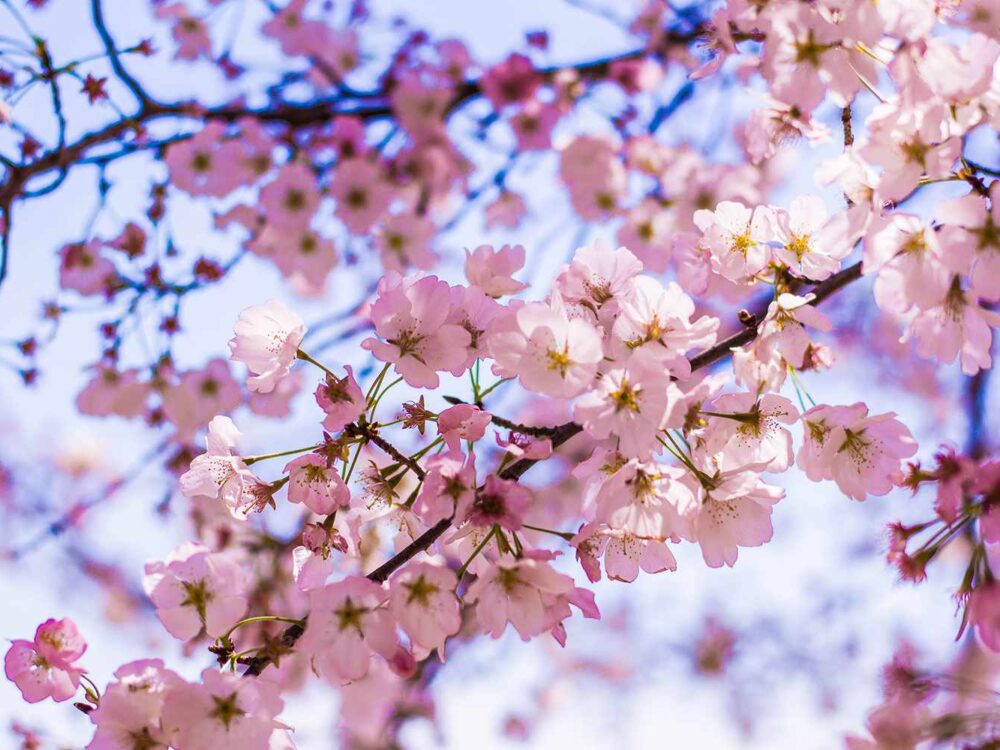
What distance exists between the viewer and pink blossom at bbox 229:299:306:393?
1.53m

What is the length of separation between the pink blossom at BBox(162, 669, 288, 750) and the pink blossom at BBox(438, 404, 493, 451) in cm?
48

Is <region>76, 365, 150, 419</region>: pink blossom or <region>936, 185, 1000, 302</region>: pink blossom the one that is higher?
<region>76, 365, 150, 419</region>: pink blossom

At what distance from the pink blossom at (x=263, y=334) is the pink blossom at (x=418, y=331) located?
0.19m

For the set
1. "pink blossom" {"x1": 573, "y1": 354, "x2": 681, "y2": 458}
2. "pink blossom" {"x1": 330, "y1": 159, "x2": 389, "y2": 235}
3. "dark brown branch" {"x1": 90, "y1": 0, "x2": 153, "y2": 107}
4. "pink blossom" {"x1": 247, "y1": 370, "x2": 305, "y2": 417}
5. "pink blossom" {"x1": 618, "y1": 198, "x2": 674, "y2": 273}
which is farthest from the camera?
"pink blossom" {"x1": 618, "y1": 198, "x2": 674, "y2": 273}

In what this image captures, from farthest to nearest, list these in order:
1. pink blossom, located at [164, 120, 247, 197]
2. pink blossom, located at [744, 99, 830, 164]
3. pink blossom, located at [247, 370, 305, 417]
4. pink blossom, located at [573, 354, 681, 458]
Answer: pink blossom, located at [247, 370, 305, 417] < pink blossom, located at [164, 120, 247, 197] < pink blossom, located at [744, 99, 830, 164] < pink blossom, located at [573, 354, 681, 458]

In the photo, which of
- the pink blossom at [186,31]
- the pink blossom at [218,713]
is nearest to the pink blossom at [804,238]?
the pink blossom at [218,713]

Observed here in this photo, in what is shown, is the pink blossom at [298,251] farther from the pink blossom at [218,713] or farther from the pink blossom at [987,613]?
the pink blossom at [987,613]

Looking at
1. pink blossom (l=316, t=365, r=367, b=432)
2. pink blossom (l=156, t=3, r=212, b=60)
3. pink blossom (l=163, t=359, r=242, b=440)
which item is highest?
pink blossom (l=156, t=3, r=212, b=60)

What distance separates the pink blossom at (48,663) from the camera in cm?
146

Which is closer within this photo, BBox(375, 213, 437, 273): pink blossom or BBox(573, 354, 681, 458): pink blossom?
BBox(573, 354, 681, 458): pink blossom

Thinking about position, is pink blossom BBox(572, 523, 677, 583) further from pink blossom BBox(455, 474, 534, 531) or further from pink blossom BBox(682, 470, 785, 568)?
pink blossom BBox(455, 474, 534, 531)

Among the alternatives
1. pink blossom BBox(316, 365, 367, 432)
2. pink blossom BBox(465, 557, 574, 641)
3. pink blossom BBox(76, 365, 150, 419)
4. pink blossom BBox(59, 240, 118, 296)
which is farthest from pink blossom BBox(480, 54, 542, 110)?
pink blossom BBox(465, 557, 574, 641)

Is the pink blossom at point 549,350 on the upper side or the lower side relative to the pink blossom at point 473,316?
lower

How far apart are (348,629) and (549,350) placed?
53 centimetres
